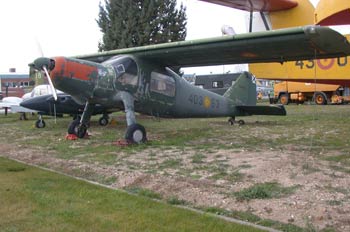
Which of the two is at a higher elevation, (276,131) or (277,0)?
(277,0)

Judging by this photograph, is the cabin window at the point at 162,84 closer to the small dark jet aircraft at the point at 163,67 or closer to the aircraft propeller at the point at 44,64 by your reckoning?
the small dark jet aircraft at the point at 163,67

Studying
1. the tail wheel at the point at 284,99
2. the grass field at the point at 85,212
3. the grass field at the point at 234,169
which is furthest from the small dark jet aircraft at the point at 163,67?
the tail wheel at the point at 284,99

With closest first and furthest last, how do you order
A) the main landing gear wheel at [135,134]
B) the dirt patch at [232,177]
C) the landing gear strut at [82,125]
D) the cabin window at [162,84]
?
the dirt patch at [232,177] → the main landing gear wheel at [135,134] → the landing gear strut at [82,125] → the cabin window at [162,84]

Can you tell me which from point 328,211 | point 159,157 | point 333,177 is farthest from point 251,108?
point 328,211

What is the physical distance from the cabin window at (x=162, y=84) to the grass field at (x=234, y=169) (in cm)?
147

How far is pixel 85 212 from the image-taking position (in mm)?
4727

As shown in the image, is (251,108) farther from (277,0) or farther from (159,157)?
(159,157)

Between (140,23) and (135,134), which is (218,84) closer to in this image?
(140,23)

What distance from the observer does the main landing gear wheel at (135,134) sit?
10.3m

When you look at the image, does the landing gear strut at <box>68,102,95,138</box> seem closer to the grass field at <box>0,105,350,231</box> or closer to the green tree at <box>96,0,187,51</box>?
the grass field at <box>0,105,350,231</box>

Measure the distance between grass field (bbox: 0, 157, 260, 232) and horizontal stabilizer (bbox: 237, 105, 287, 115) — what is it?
9886 millimetres

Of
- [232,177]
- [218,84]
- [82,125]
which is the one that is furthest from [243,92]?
[218,84]

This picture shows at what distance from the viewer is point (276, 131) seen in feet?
41.9

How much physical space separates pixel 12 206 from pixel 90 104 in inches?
288
